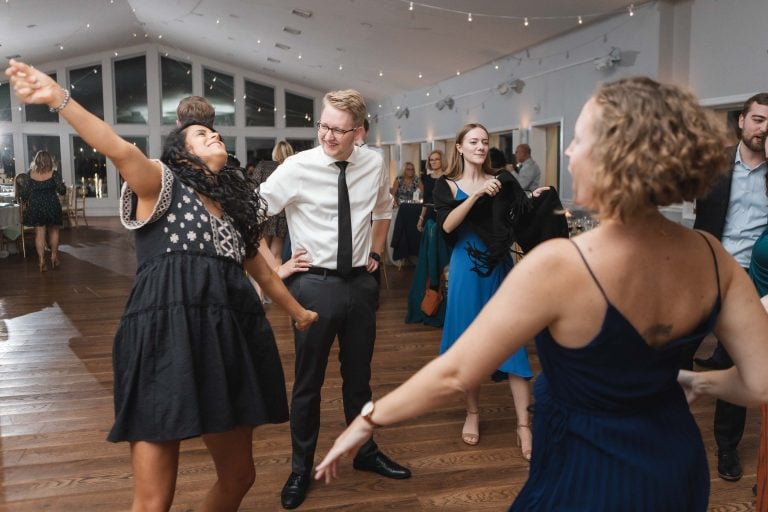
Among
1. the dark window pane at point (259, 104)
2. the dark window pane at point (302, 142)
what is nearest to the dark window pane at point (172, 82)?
the dark window pane at point (259, 104)

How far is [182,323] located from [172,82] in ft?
65.7

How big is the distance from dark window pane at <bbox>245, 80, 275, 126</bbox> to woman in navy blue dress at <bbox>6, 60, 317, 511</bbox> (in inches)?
769

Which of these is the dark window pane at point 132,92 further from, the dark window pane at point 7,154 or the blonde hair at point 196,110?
the blonde hair at point 196,110

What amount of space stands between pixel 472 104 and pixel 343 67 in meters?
3.95

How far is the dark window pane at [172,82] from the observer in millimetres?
19875

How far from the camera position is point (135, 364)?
1634mm

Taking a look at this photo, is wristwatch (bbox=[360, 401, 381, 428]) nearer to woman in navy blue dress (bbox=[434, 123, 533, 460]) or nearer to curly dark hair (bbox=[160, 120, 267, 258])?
curly dark hair (bbox=[160, 120, 267, 258])

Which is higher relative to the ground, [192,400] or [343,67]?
[343,67]

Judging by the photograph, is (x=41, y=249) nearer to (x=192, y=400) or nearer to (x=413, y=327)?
(x=413, y=327)

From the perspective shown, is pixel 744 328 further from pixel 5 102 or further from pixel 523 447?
pixel 5 102

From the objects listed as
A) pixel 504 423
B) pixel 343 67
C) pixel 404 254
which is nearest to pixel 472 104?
pixel 343 67

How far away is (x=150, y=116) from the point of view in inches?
773

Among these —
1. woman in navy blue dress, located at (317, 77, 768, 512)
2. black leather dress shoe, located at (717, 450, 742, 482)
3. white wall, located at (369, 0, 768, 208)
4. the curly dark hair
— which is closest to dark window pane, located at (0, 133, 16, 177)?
white wall, located at (369, 0, 768, 208)

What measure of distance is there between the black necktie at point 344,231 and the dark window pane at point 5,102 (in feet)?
62.1
